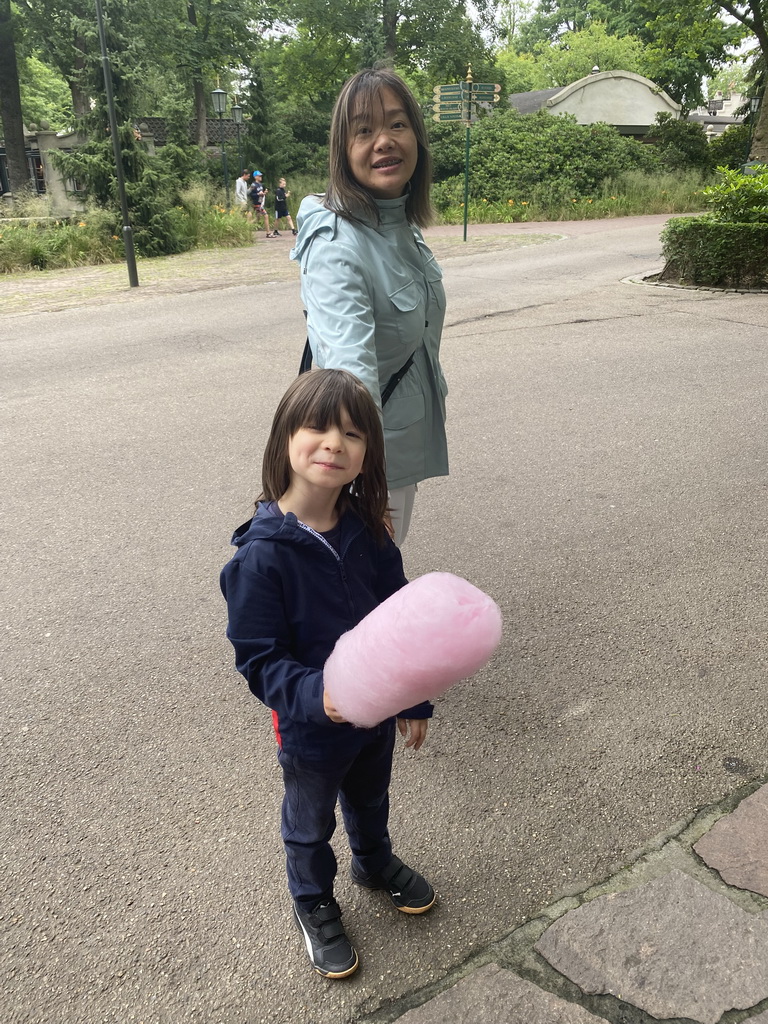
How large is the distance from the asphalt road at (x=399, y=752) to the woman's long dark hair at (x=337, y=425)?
1091mm

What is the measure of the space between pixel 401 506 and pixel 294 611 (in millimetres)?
1093

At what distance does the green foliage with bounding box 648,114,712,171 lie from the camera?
32875 mm

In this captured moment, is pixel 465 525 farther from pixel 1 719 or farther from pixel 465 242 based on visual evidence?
pixel 465 242

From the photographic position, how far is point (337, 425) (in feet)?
5.90

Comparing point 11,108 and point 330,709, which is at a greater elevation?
point 11,108

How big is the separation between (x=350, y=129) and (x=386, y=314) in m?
0.55

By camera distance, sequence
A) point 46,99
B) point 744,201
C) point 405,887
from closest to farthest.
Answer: point 405,887
point 744,201
point 46,99

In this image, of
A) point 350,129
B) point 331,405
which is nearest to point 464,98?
point 350,129

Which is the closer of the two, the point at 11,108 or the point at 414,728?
the point at 414,728

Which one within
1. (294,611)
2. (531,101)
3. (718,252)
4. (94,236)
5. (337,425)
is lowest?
(294,611)

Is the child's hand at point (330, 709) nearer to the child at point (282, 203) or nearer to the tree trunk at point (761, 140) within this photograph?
the child at point (282, 203)

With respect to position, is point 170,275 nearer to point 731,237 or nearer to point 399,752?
point 731,237

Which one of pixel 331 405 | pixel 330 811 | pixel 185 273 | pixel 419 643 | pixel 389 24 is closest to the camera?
pixel 419 643

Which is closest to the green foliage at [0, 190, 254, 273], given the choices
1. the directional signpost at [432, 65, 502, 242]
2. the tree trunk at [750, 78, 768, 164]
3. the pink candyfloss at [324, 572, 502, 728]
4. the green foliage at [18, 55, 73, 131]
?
the directional signpost at [432, 65, 502, 242]
